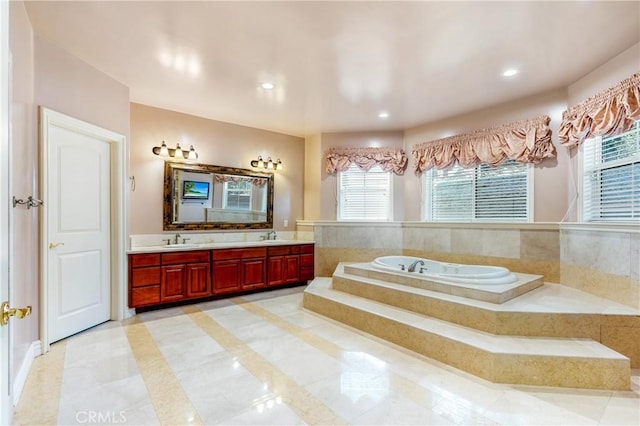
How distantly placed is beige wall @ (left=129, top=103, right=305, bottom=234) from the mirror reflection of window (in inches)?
12.3

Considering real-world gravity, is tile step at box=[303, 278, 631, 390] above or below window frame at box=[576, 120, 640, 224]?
below

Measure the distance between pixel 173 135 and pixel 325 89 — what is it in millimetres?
2249

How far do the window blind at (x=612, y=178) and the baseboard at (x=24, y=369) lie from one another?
493 centimetres

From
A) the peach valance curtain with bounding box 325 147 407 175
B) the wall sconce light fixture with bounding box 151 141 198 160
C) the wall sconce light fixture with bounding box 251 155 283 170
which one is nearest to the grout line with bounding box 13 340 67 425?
the wall sconce light fixture with bounding box 151 141 198 160

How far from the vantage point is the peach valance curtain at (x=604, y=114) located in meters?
2.63

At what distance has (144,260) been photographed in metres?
3.61

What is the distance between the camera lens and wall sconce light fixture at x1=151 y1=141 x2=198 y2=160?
408 centimetres

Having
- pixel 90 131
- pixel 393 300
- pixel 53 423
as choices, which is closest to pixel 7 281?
pixel 53 423

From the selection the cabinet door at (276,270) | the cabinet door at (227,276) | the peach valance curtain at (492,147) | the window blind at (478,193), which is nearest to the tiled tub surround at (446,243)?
the window blind at (478,193)

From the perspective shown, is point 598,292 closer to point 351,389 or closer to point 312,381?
point 351,389

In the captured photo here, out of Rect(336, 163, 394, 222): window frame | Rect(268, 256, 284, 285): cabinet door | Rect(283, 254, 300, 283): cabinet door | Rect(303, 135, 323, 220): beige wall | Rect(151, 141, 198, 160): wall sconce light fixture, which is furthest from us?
Rect(303, 135, 323, 220): beige wall

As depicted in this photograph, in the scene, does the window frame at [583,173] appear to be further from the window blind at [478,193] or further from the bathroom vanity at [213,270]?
the bathroom vanity at [213,270]

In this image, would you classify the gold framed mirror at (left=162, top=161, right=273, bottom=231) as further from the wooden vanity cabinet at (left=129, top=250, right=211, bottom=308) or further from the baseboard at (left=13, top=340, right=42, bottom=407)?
the baseboard at (left=13, top=340, right=42, bottom=407)

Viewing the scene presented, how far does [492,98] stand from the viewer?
383cm
